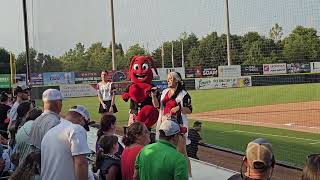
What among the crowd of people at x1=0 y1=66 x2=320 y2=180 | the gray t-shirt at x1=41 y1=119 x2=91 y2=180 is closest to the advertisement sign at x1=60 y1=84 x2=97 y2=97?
the crowd of people at x1=0 y1=66 x2=320 y2=180

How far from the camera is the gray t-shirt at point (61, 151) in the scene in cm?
425

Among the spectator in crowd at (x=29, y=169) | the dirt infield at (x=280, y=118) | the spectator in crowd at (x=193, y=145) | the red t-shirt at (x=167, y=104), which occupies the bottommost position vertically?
the dirt infield at (x=280, y=118)

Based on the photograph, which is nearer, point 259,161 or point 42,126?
point 259,161

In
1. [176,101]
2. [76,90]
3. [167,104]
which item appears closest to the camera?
[176,101]

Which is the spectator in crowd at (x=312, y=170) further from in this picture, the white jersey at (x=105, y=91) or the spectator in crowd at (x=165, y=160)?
the white jersey at (x=105, y=91)

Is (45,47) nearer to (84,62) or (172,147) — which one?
(84,62)

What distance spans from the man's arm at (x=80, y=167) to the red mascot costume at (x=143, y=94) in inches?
150

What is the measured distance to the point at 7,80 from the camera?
32594mm

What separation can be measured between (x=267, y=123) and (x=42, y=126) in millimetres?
14129

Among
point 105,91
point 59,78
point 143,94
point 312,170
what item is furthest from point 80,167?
point 59,78

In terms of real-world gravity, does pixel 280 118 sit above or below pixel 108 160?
below

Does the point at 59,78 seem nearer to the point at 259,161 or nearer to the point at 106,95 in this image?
the point at 106,95

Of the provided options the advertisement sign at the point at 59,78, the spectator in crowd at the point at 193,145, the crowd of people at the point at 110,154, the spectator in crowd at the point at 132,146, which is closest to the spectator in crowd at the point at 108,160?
the crowd of people at the point at 110,154

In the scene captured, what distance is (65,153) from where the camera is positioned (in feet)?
14.1
